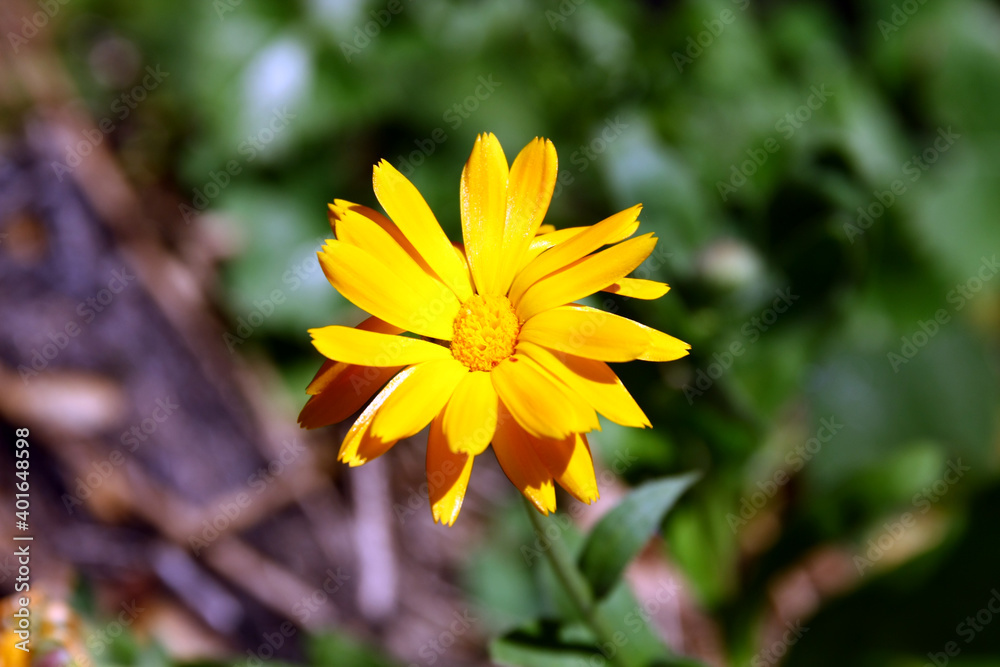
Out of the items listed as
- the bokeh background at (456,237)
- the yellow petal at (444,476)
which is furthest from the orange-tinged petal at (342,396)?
the bokeh background at (456,237)

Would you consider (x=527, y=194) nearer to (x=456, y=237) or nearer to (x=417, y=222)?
(x=417, y=222)

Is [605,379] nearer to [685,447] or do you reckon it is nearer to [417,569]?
[685,447]

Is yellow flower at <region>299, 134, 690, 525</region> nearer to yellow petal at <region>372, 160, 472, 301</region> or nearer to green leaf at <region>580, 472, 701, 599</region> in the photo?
yellow petal at <region>372, 160, 472, 301</region>

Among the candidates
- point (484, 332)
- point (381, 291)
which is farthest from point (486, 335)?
point (381, 291)

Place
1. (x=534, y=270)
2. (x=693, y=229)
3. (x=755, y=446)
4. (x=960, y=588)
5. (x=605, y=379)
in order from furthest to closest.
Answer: (x=693, y=229), (x=755, y=446), (x=960, y=588), (x=534, y=270), (x=605, y=379)

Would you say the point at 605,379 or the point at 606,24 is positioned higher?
the point at 606,24

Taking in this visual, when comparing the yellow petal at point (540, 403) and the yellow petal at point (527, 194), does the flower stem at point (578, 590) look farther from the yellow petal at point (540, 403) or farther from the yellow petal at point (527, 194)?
the yellow petal at point (527, 194)

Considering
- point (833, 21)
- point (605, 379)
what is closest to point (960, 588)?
point (605, 379)
